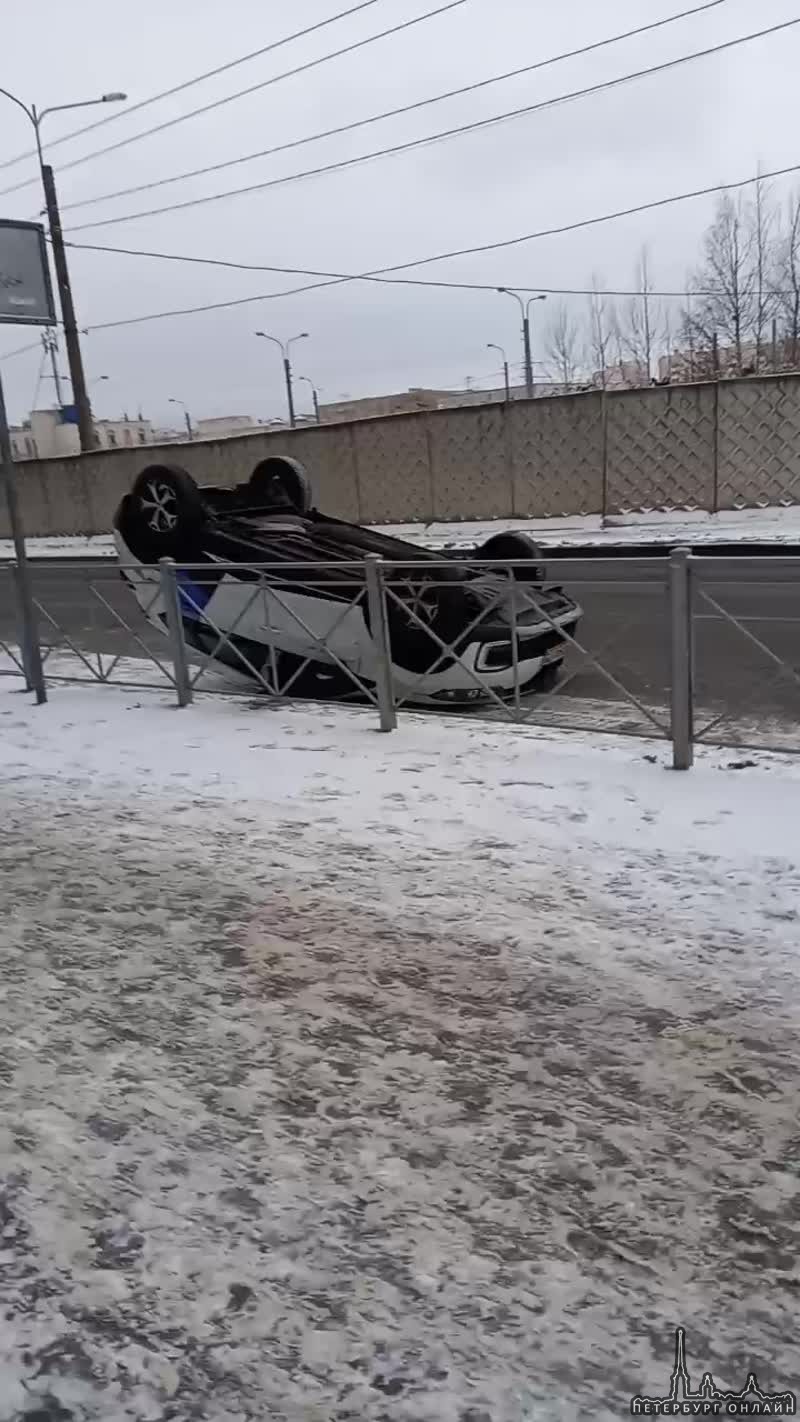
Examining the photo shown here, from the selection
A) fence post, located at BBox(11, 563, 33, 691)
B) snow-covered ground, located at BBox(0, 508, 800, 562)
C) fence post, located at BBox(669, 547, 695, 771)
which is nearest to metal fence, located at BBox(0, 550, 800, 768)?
fence post, located at BBox(669, 547, 695, 771)

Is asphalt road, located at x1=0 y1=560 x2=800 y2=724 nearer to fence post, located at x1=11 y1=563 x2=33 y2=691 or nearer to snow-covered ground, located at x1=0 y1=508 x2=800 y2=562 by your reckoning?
fence post, located at x1=11 y1=563 x2=33 y2=691

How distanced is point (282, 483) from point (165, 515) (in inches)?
66.0

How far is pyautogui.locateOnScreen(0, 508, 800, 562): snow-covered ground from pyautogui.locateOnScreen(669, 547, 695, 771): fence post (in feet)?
27.5

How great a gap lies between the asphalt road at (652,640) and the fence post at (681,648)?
430 mm

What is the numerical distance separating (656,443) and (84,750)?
468 inches

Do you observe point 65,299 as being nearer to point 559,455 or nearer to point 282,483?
point 559,455

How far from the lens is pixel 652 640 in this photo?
8398 mm

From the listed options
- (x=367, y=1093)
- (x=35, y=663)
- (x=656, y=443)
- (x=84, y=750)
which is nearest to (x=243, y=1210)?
(x=367, y=1093)

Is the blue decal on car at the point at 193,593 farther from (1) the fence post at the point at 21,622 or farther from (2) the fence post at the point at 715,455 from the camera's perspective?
(2) the fence post at the point at 715,455

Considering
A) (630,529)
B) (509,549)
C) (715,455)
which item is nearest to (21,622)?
(509,549)

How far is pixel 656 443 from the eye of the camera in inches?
611

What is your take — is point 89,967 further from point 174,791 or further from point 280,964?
point 174,791

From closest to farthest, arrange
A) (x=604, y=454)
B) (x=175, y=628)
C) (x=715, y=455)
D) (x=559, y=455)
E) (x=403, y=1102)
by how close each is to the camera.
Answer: (x=403, y=1102) < (x=175, y=628) < (x=715, y=455) < (x=604, y=454) < (x=559, y=455)

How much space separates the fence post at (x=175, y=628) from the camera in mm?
6664
